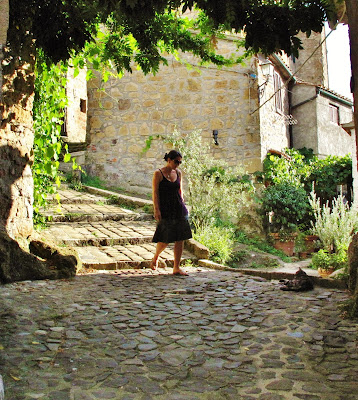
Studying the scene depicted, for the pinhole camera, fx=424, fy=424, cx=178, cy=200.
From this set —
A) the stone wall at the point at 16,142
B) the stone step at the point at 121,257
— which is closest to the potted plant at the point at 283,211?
the stone step at the point at 121,257

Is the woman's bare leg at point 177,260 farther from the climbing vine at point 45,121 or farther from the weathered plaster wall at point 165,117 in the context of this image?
the weathered plaster wall at point 165,117

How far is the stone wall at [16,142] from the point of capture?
4.83m

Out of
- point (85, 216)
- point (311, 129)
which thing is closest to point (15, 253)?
point (85, 216)

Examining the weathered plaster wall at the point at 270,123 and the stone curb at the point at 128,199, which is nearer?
the stone curb at the point at 128,199

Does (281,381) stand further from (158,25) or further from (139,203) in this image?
(139,203)

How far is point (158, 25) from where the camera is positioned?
17.6 feet

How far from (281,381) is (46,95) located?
4.81 meters

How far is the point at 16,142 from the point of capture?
5.00 meters

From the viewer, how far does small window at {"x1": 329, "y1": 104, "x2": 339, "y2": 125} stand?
16.6m

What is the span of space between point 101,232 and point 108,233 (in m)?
0.15

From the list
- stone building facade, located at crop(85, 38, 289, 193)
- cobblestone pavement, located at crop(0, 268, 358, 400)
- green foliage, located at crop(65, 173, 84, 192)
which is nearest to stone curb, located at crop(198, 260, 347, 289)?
cobblestone pavement, located at crop(0, 268, 358, 400)

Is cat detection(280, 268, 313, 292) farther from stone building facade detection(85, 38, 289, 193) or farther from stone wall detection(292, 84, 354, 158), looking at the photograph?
stone wall detection(292, 84, 354, 158)

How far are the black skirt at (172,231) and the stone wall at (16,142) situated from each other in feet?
5.59

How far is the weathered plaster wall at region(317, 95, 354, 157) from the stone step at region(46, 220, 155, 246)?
913 centimetres
